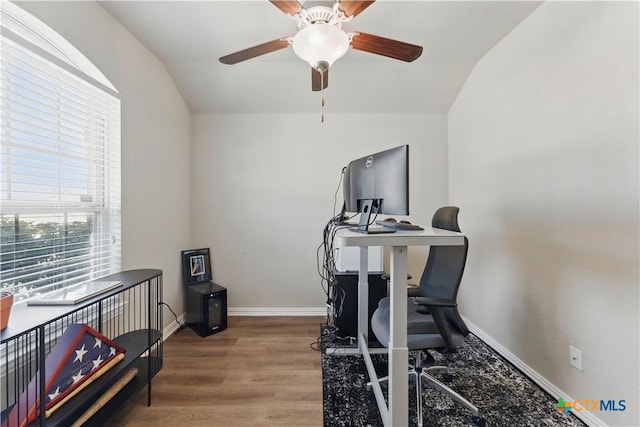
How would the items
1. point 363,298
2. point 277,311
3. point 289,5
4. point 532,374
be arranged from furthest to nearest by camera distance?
point 277,311
point 363,298
point 532,374
point 289,5

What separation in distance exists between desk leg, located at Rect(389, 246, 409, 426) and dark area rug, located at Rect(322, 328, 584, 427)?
0.34m

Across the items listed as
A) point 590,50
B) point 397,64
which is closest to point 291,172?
point 397,64

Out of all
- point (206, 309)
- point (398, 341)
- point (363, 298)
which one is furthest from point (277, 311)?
point (398, 341)

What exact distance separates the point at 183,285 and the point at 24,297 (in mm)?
1347

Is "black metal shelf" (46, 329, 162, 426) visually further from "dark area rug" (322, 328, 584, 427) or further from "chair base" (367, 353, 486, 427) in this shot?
"chair base" (367, 353, 486, 427)

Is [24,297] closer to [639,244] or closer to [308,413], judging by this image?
[308,413]

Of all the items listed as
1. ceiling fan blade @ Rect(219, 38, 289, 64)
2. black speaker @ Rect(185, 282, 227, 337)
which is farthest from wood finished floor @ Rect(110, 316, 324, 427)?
ceiling fan blade @ Rect(219, 38, 289, 64)

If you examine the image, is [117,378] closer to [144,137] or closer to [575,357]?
[144,137]

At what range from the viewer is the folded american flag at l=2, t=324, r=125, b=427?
39.4 inches

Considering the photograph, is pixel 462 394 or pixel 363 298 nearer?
pixel 462 394

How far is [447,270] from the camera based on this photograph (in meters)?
1.53

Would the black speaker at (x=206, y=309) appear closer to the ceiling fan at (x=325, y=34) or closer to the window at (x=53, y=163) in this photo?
the window at (x=53, y=163)

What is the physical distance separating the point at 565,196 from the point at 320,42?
1.72 metres

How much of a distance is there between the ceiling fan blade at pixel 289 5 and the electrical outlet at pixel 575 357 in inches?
97.6
